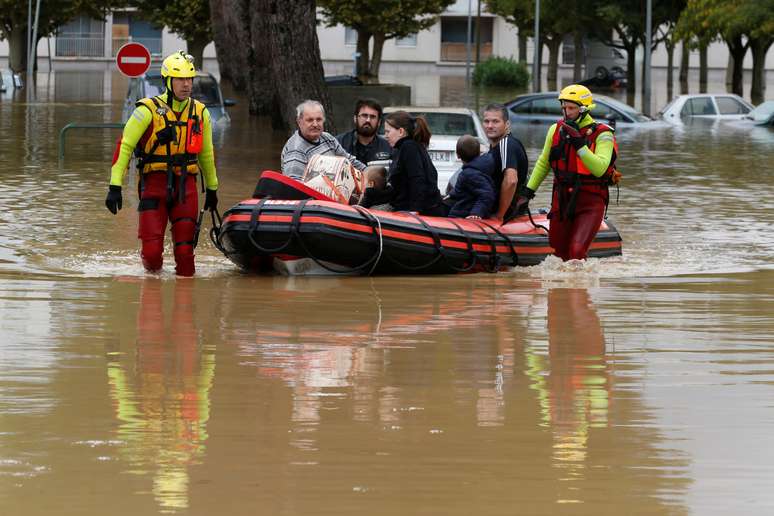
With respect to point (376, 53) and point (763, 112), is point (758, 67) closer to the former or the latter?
point (763, 112)

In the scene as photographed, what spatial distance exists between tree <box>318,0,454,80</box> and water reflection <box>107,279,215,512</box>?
56934mm

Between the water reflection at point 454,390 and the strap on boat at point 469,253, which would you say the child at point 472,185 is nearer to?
the strap on boat at point 469,253

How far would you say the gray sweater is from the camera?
1201 cm

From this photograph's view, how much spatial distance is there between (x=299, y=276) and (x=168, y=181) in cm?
138

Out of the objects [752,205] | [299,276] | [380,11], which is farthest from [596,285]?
[380,11]

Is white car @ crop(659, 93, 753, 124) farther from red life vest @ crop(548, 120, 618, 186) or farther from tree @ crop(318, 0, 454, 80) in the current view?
tree @ crop(318, 0, 454, 80)

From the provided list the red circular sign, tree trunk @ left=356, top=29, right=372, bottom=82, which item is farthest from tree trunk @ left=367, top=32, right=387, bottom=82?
the red circular sign

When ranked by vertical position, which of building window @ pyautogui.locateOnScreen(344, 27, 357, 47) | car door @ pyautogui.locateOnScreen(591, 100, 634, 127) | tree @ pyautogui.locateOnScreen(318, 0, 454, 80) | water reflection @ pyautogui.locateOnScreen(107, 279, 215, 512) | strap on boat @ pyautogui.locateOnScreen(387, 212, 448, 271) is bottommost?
water reflection @ pyautogui.locateOnScreen(107, 279, 215, 512)

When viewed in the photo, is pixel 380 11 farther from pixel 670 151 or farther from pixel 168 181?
pixel 168 181

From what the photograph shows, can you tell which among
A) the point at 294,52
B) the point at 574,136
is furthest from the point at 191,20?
the point at 574,136

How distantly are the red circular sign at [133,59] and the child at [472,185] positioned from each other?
1180 cm

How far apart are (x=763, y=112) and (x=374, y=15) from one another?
3301 centimetres

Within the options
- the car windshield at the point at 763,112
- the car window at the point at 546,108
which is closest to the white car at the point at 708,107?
the car windshield at the point at 763,112

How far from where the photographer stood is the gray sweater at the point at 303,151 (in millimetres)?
12008
